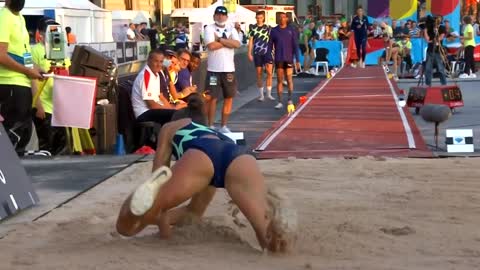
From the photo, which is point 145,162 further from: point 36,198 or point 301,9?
point 301,9

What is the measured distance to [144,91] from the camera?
39.0ft

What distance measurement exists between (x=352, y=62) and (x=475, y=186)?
77.6ft

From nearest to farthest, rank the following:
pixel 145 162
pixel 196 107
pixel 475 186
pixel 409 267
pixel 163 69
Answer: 1. pixel 409 267
2. pixel 196 107
3. pixel 475 186
4. pixel 145 162
5. pixel 163 69

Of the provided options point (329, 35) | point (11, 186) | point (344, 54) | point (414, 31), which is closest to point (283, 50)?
point (11, 186)

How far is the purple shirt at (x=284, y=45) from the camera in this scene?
63.2 feet

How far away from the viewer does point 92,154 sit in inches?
461

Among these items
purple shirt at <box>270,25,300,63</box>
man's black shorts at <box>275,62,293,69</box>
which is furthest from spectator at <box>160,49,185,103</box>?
man's black shorts at <box>275,62,293,69</box>

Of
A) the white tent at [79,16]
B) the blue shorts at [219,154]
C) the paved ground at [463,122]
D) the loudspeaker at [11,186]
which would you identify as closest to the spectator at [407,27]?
the white tent at [79,16]

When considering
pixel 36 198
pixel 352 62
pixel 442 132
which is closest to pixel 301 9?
pixel 352 62

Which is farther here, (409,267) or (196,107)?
(196,107)

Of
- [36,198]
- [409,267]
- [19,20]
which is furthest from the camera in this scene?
[19,20]

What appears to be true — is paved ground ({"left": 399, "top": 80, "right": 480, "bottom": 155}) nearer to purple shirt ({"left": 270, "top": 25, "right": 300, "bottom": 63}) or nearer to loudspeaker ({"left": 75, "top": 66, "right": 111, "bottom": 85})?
purple shirt ({"left": 270, "top": 25, "right": 300, "bottom": 63})

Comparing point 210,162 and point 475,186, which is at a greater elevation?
point 210,162

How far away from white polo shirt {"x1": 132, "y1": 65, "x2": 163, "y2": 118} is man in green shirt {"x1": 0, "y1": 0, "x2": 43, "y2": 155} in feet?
6.77
